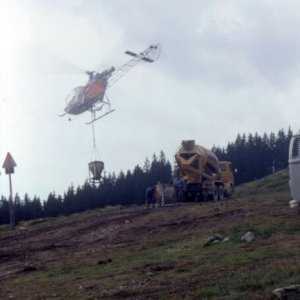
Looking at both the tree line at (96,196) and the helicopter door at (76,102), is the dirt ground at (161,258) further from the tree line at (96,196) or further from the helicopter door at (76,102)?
the tree line at (96,196)

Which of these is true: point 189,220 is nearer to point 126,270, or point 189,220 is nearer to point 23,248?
point 23,248

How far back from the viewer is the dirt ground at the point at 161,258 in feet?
47.5

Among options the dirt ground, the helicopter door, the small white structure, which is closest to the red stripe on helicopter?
the helicopter door

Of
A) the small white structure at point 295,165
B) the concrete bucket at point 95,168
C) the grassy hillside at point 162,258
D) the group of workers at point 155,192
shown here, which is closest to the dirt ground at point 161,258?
the grassy hillside at point 162,258

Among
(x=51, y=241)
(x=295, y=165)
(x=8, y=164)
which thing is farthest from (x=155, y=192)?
(x=295, y=165)

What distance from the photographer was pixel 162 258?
19.8 m

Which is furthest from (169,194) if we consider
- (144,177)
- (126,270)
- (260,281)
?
(144,177)

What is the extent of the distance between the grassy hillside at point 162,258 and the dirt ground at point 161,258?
0.9 inches

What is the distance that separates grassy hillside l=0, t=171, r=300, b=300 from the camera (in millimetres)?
14461

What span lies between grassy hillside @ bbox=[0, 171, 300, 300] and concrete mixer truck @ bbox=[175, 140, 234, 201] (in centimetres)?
1624

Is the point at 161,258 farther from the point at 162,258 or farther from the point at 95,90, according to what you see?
the point at 95,90

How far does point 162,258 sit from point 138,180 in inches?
3113

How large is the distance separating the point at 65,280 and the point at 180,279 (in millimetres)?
3435

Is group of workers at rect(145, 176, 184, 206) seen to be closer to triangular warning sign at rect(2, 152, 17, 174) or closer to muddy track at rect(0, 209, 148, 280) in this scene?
triangular warning sign at rect(2, 152, 17, 174)
